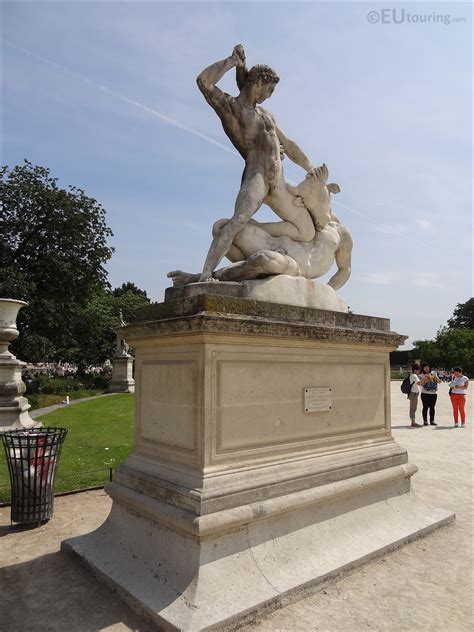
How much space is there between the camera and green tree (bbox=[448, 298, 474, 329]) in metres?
77.0

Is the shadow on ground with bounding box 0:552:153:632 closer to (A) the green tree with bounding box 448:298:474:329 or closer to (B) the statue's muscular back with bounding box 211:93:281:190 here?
(B) the statue's muscular back with bounding box 211:93:281:190

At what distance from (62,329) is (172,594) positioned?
2330cm

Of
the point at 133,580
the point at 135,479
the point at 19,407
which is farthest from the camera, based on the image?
the point at 19,407

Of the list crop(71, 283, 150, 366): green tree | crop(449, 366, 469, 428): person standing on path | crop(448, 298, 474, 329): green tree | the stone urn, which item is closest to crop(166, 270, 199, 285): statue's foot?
the stone urn

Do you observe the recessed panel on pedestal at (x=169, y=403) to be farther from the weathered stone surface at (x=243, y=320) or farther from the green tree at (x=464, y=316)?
the green tree at (x=464, y=316)

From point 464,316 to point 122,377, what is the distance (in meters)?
64.9

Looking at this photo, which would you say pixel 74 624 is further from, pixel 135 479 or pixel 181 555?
pixel 135 479

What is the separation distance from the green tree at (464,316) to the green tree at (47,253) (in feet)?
217

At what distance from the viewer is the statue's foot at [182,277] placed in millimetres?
4875

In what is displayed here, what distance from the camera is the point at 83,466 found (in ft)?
27.3

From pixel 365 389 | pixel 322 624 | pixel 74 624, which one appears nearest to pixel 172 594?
pixel 74 624

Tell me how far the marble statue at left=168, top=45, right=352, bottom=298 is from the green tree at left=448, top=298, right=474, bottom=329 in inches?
3093

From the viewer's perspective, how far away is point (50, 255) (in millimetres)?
24609

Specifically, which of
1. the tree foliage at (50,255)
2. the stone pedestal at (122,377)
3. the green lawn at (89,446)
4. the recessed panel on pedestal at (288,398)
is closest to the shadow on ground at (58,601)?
the recessed panel on pedestal at (288,398)
